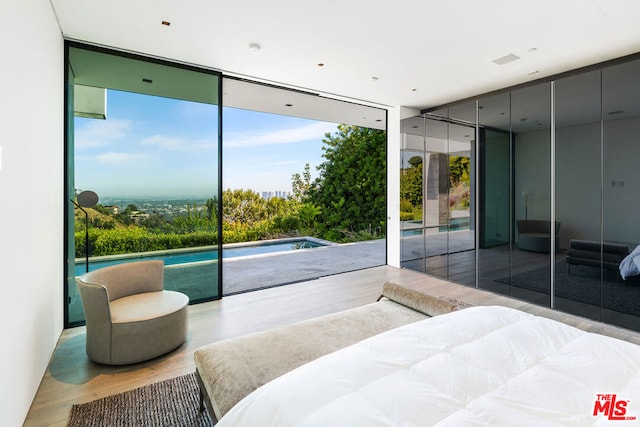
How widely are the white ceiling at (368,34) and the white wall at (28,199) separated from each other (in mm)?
685

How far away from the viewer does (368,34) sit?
304 cm

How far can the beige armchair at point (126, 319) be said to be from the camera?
247 cm

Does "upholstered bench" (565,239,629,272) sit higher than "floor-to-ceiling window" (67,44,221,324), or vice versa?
"floor-to-ceiling window" (67,44,221,324)

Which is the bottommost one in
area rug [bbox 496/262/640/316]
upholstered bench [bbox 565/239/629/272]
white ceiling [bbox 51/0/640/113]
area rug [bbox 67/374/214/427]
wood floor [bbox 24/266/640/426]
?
area rug [bbox 67/374/214/427]

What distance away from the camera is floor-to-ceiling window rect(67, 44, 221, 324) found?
3.35 meters

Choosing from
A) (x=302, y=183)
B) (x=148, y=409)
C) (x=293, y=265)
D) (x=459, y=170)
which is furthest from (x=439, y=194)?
(x=302, y=183)

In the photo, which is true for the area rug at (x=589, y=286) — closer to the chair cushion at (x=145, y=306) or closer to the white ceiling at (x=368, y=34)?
the white ceiling at (x=368, y=34)

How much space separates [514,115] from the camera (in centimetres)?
414

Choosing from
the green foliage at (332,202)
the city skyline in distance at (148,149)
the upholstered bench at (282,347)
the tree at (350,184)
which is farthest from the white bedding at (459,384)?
the tree at (350,184)

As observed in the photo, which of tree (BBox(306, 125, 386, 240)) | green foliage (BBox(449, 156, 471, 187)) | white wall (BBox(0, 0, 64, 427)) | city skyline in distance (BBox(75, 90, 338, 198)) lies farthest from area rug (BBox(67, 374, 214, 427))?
tree (BBox(306, 125, 386, 240))

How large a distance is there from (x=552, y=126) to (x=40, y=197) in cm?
501

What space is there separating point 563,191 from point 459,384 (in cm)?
348

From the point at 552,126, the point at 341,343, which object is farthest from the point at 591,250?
the point at 341,343

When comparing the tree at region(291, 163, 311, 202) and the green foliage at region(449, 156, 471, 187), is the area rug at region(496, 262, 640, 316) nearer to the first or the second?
the green foliage at region(449, 156, 471, 187)
